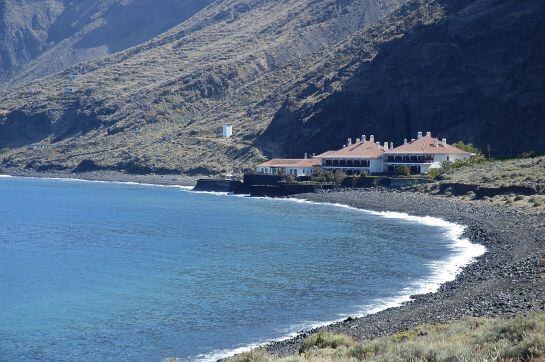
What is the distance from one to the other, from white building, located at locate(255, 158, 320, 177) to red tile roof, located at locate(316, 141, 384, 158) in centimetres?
224

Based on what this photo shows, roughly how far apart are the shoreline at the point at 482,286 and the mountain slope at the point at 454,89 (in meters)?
40.0

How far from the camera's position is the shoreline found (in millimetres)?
25766

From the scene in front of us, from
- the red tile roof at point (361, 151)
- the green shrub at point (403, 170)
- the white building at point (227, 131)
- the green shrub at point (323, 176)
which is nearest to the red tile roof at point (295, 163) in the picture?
the red tile roof at point (361, 151)

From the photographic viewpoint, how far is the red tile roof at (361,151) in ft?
309

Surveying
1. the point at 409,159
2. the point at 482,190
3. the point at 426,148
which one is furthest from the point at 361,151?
the point at 482,190

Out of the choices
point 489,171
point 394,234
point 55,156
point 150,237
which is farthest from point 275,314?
point 55,156

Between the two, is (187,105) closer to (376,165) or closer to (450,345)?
(376,165)

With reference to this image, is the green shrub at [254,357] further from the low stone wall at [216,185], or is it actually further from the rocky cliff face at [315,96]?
the low stone wall at [216,185]

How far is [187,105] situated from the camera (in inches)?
6654

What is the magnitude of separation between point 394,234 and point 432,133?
55.0m

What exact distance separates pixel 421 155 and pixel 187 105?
87307 mm

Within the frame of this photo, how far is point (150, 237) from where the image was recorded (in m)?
59.5

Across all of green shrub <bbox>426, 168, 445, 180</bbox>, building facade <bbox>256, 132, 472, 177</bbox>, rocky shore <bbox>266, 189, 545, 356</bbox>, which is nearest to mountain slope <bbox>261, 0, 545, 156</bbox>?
building facade <bbox>256, 132, 472, 177</bbox>

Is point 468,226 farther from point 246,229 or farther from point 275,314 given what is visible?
point 275,314
